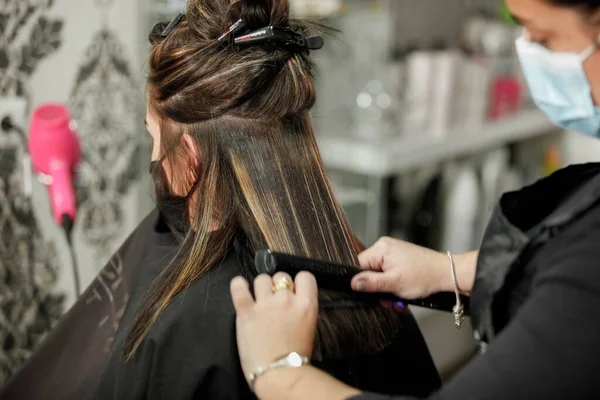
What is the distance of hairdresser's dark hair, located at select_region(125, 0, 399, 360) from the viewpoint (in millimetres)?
1066

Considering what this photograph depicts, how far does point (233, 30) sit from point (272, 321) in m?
0.46

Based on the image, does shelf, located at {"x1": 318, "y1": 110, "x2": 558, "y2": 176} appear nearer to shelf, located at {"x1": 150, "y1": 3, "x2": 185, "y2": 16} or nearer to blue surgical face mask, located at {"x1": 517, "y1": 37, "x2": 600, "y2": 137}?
shelf, located at {"x1": 150, "y1": 3, "x2": 185, "y2": 16}

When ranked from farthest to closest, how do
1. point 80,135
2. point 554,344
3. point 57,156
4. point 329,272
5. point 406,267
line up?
point 80,135 < point 57,156 < point 406,267 < point 329,272 < point 554,344

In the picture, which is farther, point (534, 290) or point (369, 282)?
point (369, 282)

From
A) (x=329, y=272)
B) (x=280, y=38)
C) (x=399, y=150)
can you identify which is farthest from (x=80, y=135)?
(x=399, y=150)

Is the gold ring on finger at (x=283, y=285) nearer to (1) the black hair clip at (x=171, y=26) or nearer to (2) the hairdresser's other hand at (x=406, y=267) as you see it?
(2) the hairdresser's other hand at (x=406, y=267)

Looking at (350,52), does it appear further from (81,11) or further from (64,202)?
(64,202)

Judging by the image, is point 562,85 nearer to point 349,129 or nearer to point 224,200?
point 224,200

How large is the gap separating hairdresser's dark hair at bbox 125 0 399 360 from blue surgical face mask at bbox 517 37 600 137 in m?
0.36

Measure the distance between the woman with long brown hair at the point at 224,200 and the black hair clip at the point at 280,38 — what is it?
0.4 inches

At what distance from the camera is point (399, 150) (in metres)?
2.30

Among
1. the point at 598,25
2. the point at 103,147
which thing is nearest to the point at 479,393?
the point at 598,25

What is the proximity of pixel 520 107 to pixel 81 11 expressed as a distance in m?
1.93

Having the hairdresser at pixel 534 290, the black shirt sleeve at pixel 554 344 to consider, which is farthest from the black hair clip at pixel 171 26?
the black shirt sleeve at pixel 554 344
